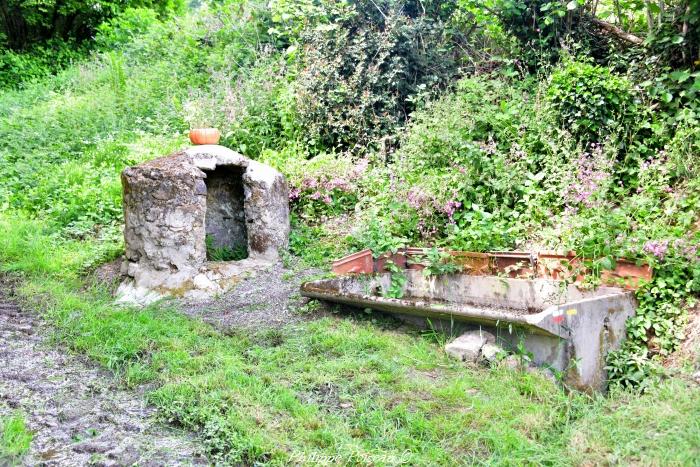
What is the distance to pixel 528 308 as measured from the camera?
16.0ft

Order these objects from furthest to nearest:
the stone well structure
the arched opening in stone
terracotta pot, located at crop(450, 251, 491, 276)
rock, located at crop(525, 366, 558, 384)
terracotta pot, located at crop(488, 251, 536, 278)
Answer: the arched opening in stone < the stone well structure < terracotta pot, located at crop(450, 251, 491, 276) < terracotta pot, located at crop(488, 251, 536, 278) < rock, located at crop(525, 366, 558, 384)

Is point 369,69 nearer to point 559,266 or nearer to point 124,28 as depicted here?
point 559,266

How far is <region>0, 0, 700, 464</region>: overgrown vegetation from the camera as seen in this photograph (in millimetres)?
3367

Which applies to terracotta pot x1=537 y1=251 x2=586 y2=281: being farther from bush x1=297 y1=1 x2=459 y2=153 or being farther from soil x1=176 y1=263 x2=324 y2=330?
bush x1=297 y1=1 x2=459 y2=153

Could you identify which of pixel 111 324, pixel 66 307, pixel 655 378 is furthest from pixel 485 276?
pixel 66 307

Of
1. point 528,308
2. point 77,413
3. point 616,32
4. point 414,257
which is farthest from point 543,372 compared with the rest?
point 616,32

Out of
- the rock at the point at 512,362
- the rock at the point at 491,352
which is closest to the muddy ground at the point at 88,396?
the rock at the point at 491,352

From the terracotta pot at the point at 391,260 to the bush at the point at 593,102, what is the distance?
2175 mm

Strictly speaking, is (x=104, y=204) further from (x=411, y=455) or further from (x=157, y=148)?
(x=411, y=455)

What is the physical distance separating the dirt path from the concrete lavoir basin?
1.87 meters

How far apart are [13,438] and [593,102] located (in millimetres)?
5495

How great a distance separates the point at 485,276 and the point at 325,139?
372 cm

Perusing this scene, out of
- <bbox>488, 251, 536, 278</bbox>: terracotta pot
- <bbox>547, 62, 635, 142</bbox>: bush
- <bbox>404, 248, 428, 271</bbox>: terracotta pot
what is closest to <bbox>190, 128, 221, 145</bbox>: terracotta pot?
<bbox>404, 248, 428, 271</bbox>: terracotta pot

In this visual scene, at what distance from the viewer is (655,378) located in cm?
390
